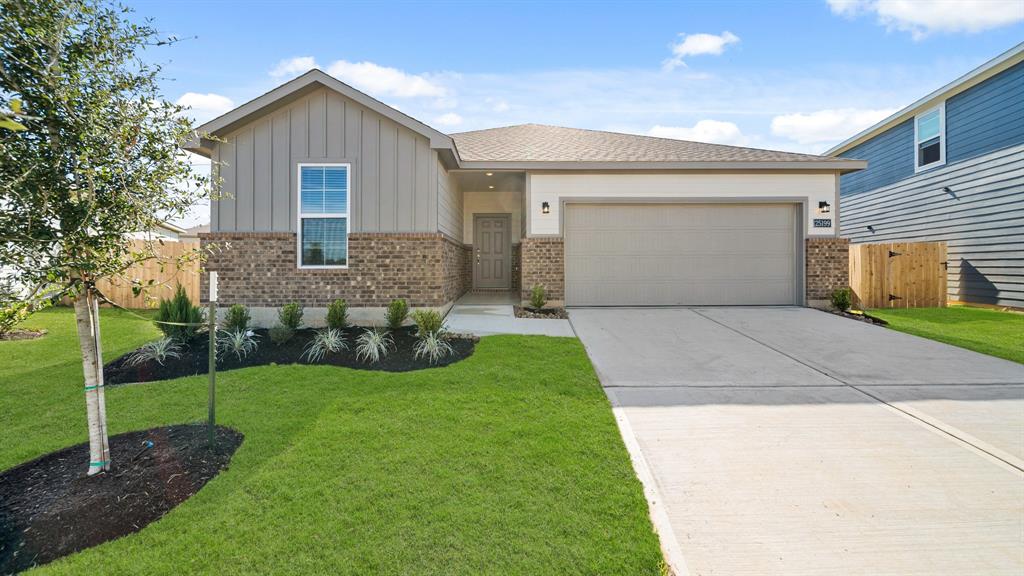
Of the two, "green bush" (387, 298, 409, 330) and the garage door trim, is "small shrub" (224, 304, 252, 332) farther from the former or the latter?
the garage door trim

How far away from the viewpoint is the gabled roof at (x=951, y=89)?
1046 cm

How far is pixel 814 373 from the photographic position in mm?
5258

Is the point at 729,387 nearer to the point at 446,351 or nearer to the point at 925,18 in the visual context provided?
the point at 446,351

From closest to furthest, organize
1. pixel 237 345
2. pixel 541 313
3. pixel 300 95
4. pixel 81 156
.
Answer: pixel 81 156 → pixel 237 345 → pixel 300 95 → pixel 541 313

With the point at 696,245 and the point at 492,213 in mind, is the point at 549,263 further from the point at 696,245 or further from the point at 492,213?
the point at 492,213

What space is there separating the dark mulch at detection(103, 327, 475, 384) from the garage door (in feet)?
15.6

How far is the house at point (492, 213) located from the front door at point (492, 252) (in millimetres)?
44

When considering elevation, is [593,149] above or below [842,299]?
above

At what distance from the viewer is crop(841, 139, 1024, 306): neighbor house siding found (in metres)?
10.6

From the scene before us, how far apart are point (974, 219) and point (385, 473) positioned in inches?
623

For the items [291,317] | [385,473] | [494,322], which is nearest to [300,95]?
[291,317]

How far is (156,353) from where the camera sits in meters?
6.00

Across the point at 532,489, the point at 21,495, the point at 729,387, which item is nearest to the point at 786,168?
the point at 729,387

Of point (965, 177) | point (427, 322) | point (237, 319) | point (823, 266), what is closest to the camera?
point (427, 322)
